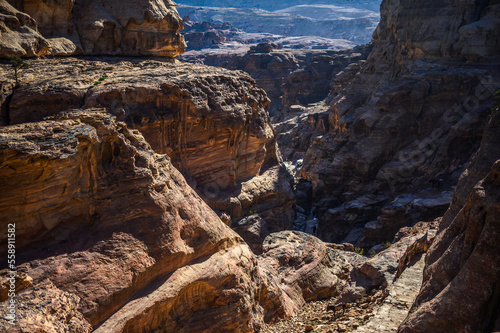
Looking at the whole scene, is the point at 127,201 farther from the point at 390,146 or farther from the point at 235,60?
the point at 235,60

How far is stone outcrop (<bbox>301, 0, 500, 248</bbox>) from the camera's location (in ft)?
95.0

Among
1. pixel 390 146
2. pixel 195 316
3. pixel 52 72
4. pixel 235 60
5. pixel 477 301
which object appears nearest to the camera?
pixel 477 301

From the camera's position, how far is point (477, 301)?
7918mm

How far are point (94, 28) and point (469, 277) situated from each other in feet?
84.2

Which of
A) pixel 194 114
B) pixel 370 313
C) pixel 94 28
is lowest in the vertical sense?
pixel 370 313

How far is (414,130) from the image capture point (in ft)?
109

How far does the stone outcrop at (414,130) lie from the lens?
29.0 meters

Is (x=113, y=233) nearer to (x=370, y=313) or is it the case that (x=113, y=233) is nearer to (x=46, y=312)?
(x=46, y=312)

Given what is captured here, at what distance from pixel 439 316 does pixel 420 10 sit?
35525mm

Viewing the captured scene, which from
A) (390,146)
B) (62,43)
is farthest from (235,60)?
(62,43)

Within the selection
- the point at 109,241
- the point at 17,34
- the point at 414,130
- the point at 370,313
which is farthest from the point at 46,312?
the point at 414,130

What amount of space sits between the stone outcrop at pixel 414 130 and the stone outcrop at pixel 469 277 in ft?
59.2

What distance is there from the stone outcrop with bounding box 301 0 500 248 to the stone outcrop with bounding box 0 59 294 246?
6.12m

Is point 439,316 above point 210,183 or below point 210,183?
above
